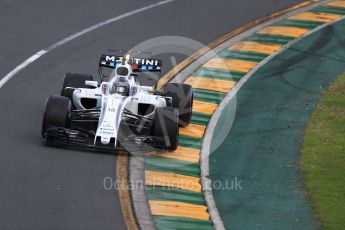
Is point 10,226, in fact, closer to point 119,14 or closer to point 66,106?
point 66,106

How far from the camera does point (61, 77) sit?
24.7 m

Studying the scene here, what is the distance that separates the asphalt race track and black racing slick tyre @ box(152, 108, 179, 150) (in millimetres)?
1065

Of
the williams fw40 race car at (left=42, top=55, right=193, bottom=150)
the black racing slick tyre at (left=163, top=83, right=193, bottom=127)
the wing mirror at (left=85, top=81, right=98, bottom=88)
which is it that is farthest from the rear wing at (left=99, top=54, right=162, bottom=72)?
the wing mirror at (left=85, top=81, right=98, bottom=88)

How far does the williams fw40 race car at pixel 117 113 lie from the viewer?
1961 cm

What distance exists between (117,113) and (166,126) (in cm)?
102

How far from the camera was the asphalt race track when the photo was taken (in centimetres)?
1691

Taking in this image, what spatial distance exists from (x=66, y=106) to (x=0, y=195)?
10.2ft

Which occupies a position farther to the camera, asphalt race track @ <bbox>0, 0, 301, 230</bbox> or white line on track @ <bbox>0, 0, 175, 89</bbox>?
white line on track @ <bbox>0, 0, 175, 89</bbox>

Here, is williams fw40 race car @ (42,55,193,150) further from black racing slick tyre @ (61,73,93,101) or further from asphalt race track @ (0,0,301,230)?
asphalt race track @ (0,0,301,230)

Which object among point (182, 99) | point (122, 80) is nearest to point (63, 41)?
point (182, 99)

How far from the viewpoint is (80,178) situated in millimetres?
18453

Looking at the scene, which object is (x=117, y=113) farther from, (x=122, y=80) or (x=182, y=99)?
(x=182, y=99)

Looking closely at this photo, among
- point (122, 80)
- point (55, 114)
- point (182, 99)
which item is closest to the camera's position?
point (55, 114)

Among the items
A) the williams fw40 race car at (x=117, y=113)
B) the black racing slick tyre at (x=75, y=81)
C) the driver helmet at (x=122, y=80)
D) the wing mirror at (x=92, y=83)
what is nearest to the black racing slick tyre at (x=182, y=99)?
the williams fw40 race car at (x=117, y=113)
